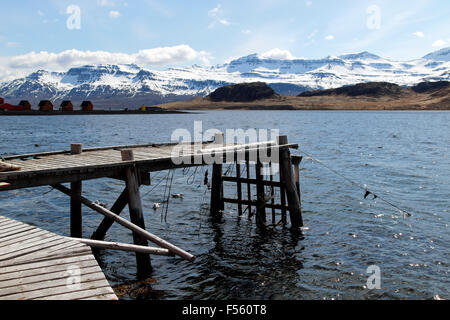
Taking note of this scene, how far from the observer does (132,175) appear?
12828mm

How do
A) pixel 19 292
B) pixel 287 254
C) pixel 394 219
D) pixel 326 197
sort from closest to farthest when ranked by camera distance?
pixel 19 292
pixel 287 254
pixel 394 219
pixel 326 197

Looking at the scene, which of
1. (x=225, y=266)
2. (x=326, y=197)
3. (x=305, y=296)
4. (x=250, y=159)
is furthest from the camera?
(x=326, y=197)

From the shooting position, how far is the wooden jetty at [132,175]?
11.0m

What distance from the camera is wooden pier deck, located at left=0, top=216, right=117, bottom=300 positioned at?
693 cm

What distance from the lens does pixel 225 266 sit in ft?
46.1

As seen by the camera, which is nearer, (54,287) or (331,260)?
(54,287)

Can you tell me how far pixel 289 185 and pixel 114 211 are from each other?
7676mm

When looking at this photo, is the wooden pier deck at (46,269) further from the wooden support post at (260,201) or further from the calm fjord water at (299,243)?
the wooden support post at (260,201)

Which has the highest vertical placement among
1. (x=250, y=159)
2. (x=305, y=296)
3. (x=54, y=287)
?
(x=250, y=159)

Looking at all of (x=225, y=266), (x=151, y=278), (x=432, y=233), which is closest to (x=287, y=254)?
(x=225, y=266)

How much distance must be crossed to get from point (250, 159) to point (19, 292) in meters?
11.5

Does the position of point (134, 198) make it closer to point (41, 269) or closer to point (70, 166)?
point (70, 166)

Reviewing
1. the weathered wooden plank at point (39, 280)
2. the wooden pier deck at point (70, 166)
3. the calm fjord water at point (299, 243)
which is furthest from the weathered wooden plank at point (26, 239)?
the calm fjord water at point (299, 243)

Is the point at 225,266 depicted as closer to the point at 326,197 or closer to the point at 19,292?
the point at 19,292
